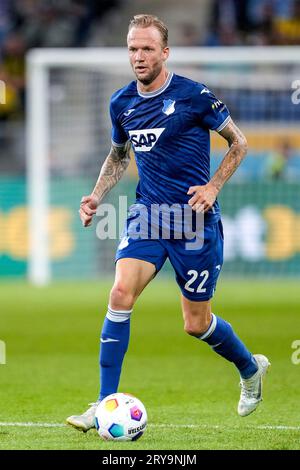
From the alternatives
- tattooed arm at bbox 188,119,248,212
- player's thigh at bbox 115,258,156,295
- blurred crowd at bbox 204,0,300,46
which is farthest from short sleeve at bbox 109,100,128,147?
blurred crowd at bbox 204,0,300,46

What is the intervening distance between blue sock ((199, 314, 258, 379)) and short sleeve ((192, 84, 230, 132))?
4.09ft

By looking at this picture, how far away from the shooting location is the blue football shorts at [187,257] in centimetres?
691

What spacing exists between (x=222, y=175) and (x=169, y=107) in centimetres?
54

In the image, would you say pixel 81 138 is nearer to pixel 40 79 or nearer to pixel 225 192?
pixel 40 79

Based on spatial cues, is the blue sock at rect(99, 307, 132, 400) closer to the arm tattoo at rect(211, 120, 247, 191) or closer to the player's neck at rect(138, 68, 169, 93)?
the arm tattoo at rect(211, 120, 247, 191)

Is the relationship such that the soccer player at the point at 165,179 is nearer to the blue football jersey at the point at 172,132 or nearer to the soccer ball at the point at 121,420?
the blue football jersey at the point at 172,132

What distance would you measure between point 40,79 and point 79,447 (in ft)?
45.4

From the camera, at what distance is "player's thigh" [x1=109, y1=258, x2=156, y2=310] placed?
6.70 metres

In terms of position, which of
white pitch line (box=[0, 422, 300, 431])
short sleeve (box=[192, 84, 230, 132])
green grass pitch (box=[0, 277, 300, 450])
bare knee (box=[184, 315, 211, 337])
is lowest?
green grass pitch (box=[0, 277, 300, 450])


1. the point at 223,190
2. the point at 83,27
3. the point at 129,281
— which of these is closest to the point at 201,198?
the point at 129,281

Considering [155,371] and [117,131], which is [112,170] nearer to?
[117,131]

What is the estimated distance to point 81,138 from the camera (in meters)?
20.3

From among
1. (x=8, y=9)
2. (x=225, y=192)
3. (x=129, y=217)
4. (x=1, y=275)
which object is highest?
(x=8, y=9)
